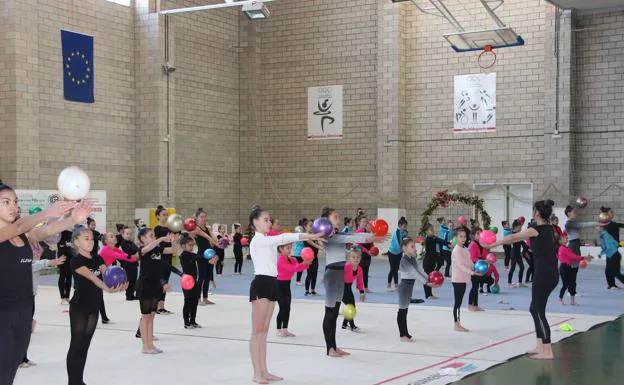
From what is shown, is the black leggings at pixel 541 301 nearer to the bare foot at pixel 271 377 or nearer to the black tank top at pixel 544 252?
the black tank top at pixel 544 252

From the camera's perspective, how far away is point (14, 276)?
5184mm

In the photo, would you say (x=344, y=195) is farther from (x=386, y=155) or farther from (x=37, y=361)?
(x=37, y=361)

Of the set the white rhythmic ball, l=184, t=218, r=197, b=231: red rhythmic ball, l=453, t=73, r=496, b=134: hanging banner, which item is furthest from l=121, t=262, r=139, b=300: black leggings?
l=453, t=73, r=496, b=134: hanging banner

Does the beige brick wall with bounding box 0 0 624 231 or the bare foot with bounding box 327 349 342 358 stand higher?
the beige brick wall with bounding box 0 0 624 231

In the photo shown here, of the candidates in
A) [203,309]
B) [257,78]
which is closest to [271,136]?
[257,78]

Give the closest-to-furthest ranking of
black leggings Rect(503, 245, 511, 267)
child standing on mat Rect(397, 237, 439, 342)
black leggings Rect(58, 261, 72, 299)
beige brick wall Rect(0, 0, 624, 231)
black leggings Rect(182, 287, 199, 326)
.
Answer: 1. child standing on mat Rect(397, 237, 439, 342)
2. black leggings Rect(182, 287, 199, 326)
3. black leggings Rect(58, 261, 72, 299)
4. black leggings Rect(503, 245, 511, 267)
5. beige brick wall Rect(0, 0, 624, 231)

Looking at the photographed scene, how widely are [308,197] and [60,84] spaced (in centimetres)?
1085

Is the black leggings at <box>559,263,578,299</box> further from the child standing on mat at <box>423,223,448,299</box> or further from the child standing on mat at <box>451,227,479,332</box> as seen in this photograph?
the child standing on mat at <box>451,227,479,332</box>

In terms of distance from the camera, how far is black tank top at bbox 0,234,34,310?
5141 millimetres

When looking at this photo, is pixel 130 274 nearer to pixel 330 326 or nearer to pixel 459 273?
pixel 459 273

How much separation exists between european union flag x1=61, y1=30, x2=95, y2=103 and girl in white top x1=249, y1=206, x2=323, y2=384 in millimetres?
18610

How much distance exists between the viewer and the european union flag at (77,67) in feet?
81.3

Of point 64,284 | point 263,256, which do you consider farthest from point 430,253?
point 263,256

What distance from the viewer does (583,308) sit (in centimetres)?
1424
